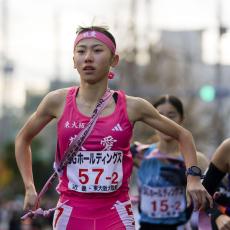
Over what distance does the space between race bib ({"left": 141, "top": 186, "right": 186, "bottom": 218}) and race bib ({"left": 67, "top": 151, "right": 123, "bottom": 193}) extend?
2639 millimetres

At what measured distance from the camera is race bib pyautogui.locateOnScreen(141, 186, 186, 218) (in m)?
8.97

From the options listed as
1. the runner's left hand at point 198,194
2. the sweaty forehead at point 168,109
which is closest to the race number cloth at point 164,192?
the sweaty forehead at point 168,109

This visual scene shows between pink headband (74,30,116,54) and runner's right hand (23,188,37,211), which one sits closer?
runner's right hand (23,188,37,211)

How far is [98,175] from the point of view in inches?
249

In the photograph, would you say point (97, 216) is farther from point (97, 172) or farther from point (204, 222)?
point (204, 222)

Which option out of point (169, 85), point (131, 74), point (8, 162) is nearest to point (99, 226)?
point (131, 74)

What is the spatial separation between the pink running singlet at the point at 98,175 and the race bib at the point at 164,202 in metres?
2.52

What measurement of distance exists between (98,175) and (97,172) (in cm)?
3

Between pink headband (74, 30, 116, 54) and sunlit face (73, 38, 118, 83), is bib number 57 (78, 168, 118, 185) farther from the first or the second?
pink headband (74, 30, 116, 54)

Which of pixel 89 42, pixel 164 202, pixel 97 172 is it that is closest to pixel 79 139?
pixel 97 172

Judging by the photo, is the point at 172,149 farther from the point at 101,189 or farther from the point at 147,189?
the point at 101,189

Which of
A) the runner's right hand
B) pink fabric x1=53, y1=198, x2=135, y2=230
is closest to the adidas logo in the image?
pink fabric x1=53, y1=198, x2=135, y2=230

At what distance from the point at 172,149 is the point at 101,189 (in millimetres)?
2984

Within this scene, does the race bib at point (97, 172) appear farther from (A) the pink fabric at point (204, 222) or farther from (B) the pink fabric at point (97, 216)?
(A) the pink fabric at point (204, 222)
